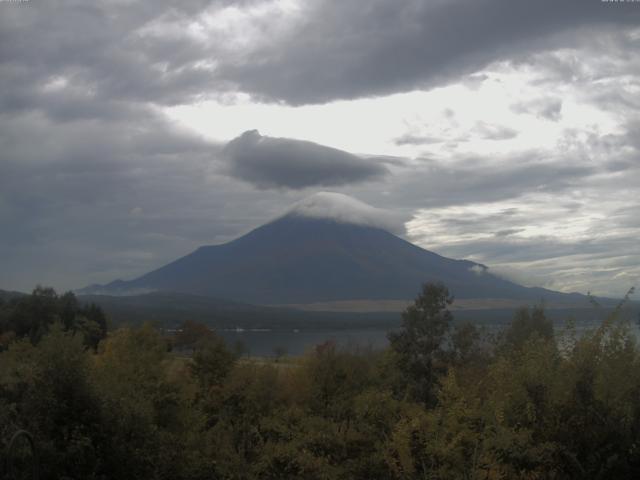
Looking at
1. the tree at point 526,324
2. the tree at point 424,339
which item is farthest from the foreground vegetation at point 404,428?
the tree at point 526,324

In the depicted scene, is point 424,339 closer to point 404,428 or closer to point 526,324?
point 526,324

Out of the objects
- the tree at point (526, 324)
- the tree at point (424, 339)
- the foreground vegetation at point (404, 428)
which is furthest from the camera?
the tree at point (526, 324)

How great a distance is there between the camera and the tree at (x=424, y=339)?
40156mm

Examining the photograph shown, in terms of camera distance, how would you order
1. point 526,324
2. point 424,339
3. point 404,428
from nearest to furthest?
point 404,428 < point 424,339 < point 526,324

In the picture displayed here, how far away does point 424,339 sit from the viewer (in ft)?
139

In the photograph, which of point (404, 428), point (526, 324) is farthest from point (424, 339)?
point (404, 428)

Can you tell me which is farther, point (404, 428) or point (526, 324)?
point (526, 324)

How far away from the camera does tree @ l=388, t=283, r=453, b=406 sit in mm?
40156

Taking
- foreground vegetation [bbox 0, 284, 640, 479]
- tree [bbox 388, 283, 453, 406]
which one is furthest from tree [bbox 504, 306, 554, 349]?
foreground vegetation [bbox 0, 284, 640, 479]

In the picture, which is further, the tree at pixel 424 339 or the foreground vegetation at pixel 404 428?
the tree at pixel 424 339

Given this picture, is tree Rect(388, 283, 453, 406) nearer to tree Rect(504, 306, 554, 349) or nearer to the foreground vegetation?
tree Rect(504, 306, 554, 349)

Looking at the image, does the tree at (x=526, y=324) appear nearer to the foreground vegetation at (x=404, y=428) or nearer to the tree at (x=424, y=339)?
the tree at (x=424, y=339)

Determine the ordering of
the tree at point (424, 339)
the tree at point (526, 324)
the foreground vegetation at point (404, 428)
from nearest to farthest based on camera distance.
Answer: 1. the foreground vegetation at point (404, 428)
2. the tree at point (424, 339)
3. the tree at point (526, 324)

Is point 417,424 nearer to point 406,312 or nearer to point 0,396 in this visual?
point 0,396
